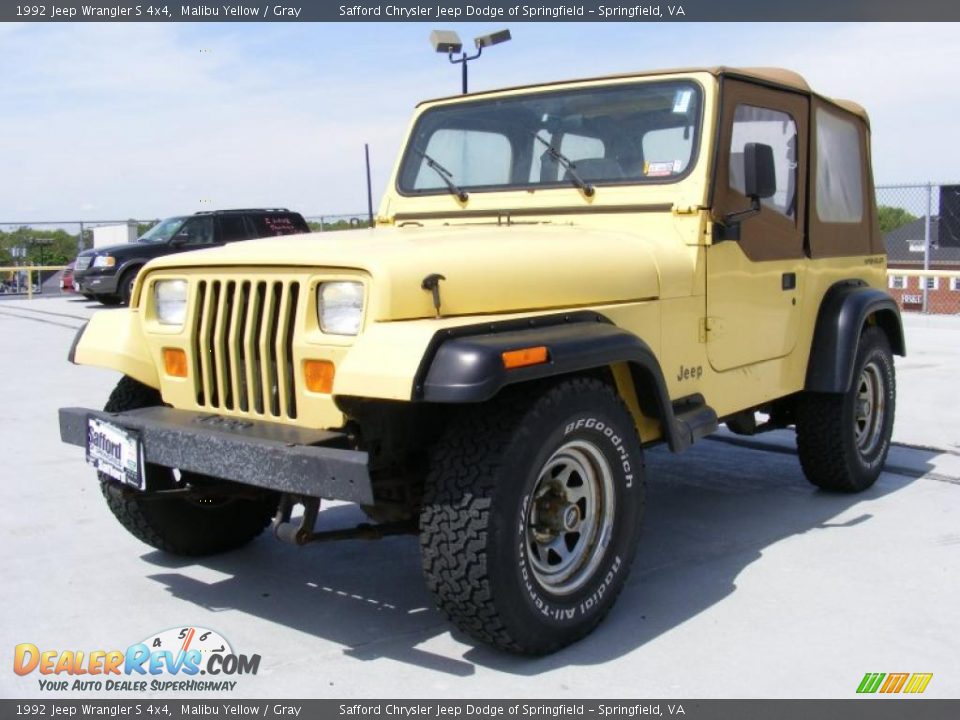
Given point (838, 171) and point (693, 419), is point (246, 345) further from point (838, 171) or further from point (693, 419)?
point (838, 171)

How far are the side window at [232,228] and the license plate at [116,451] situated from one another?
14.2 meters

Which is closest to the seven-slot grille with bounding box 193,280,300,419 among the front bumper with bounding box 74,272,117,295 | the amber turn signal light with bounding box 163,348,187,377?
the amber turn signal light with bounding box 163,348,187,377

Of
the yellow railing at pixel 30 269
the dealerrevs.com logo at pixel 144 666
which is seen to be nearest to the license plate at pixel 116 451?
the dealerrevs.com logo at pixel 144 666

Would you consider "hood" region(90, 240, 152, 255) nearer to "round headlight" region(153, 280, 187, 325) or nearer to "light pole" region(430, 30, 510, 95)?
"light pole" region(430, 30, 510, 95)

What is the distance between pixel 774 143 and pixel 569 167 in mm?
1023

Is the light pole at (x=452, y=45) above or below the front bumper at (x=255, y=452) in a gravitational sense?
above

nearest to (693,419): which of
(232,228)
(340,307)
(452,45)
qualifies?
(340,307)

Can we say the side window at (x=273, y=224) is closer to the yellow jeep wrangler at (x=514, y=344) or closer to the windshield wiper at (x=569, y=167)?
the yellow jeep wrangler at (x=514, y=344)

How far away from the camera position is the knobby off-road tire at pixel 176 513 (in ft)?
13.1

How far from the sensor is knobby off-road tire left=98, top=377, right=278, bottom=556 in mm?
3979

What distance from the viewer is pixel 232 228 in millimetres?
17547
